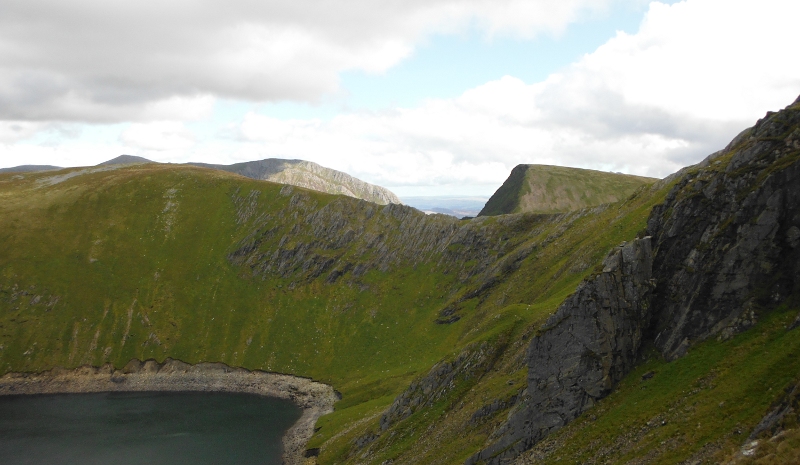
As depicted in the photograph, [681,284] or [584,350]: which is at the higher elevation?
[681,284]

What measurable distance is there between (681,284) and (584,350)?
10.7m

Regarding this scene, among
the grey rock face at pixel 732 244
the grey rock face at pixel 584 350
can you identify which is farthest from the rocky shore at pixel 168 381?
the grey rock face at pixel 732 244

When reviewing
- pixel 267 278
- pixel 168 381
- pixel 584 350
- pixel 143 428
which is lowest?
pixel 168 381

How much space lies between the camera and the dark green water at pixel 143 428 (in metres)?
89.0

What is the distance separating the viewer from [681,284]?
43.2 meters

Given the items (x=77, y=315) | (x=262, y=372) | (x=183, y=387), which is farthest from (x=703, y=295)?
(x=77, y=315)

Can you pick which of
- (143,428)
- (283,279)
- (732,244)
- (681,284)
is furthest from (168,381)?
(732,244)

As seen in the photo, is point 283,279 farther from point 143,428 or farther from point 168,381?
point 143,428

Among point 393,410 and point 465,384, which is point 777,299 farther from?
point 393,410

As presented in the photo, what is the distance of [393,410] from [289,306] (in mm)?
90283

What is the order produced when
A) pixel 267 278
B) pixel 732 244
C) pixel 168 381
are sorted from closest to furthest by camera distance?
1. pixel 732 244
2. pixel 168 381
3. pixel 267 278

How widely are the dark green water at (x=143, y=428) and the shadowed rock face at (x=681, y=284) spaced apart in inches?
2370

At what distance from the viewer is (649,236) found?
159 ft

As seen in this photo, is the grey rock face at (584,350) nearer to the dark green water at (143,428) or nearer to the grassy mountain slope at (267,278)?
the grassy mountain slope at (267,278)
